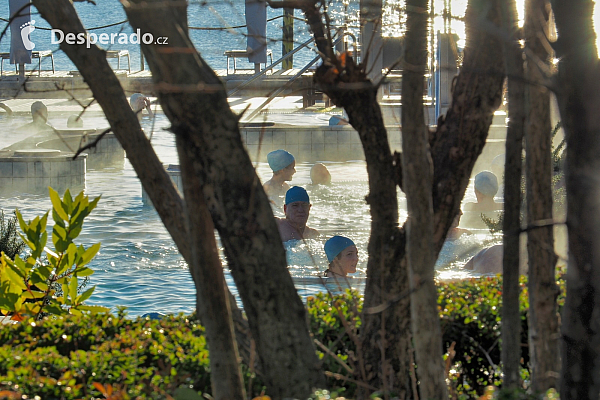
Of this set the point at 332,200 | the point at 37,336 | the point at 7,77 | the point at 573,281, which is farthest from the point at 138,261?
the point at 7,77

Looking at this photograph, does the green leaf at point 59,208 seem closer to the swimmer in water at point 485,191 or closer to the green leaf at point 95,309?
the green leaf at point 95,309

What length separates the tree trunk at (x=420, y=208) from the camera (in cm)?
216

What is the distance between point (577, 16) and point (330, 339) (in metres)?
2.45

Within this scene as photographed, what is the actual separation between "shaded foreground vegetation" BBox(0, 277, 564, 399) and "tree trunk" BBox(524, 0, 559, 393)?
28 centimetres

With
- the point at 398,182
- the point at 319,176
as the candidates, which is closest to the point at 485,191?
the point at 319,176

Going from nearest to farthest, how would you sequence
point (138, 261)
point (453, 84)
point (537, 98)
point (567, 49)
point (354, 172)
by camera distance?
point (567, 49), point (537, 98), point (453, 84), point (138, 261), point (354, 172)

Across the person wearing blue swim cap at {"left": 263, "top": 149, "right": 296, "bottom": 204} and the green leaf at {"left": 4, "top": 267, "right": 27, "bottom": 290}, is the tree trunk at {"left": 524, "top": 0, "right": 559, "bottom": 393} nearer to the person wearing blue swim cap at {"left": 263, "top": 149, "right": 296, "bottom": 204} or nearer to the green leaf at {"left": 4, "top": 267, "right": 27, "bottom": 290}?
the green leaf at {"left": 4, "top": 267, "right": 27, "bottom": 290}

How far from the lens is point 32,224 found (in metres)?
4.54

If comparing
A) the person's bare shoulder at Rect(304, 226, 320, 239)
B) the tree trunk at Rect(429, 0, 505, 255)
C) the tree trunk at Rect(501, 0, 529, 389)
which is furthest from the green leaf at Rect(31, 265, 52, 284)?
the person's bare shoulder at Rect(304, 226, 320, 239)

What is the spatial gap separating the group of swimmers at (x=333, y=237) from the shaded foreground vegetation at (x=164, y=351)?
1.08 metres

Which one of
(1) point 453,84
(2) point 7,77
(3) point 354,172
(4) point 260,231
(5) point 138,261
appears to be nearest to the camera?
(4) point 260,231

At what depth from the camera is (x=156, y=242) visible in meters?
10.2

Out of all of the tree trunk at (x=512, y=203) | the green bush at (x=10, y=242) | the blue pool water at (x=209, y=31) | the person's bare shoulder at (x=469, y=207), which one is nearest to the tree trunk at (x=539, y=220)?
the tree trunk at (x=512, y=203)

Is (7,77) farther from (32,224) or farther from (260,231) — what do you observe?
(260,231)
